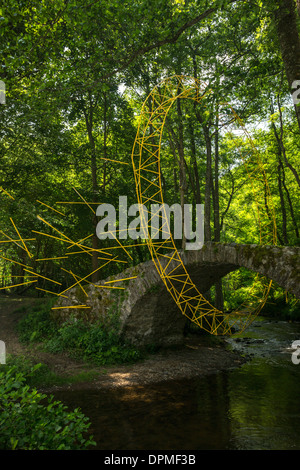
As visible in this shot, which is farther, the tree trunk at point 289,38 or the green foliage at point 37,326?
the green foliage at point 37,326

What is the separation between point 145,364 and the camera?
11164 mm

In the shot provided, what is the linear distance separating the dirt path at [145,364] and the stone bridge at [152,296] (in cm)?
101

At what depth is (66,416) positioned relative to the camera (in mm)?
3842

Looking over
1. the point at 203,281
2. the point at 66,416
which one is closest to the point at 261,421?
the point at 66,416

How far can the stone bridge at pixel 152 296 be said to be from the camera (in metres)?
9.73

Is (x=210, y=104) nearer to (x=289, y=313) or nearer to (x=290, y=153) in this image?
(x=290, y=153)

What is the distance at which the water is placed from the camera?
6043 mm

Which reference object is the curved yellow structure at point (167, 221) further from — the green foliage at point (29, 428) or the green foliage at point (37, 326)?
the green foliage at point (37, 326)
